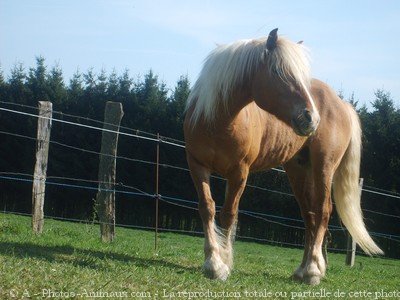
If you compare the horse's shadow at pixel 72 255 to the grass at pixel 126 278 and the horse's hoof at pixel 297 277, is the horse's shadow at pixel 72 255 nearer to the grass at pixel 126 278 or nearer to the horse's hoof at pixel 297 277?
the grass at pixel 126 278

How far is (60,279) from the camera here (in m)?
4.37

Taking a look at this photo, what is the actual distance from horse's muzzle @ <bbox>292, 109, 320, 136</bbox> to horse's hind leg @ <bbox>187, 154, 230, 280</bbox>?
101 cm

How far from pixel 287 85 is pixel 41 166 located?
4.70 metres

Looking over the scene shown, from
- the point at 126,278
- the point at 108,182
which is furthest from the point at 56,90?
the point at 126,278

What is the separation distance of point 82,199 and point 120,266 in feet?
59.2

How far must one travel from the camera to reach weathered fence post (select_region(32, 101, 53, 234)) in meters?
9.13

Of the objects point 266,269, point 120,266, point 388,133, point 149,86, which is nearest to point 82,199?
point 149,86

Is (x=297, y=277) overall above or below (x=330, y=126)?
below

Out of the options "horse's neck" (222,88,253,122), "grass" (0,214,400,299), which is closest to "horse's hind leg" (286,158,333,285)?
"grass" (0,214,400,299)

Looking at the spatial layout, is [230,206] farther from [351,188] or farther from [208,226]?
[351,188]

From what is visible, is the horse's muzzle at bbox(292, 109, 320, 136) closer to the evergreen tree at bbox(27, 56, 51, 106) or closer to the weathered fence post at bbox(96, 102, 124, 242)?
the weathered fence post at bbox(96, 102, 124, 242)

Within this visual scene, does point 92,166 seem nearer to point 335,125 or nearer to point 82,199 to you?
point 82,199

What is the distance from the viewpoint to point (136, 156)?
77.5ft

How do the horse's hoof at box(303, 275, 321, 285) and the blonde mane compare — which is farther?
the horse's hoof at box(303, 275, 321, 285)
